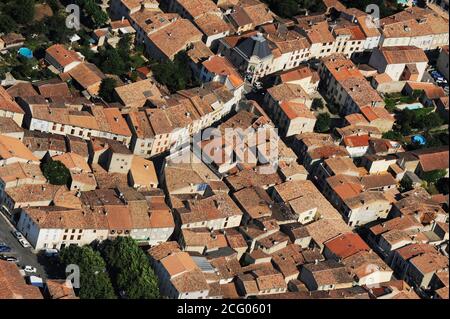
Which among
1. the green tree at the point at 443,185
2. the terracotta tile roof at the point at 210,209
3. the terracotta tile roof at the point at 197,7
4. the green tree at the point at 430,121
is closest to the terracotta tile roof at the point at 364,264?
the terracotta tile roof at the point at 210,209

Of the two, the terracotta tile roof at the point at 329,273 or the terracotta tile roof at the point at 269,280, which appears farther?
the terracotta tile roof at the point at 329,273

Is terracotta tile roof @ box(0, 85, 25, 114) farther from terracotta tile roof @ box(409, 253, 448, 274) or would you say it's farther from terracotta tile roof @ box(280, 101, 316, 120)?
terracotta tile roof @ box(409, 253, 448, 274)

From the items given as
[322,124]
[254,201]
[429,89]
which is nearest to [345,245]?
[254,201]

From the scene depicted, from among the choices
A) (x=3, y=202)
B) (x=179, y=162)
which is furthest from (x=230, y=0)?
(x=3, y=202)

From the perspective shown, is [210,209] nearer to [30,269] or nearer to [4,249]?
[30,269]

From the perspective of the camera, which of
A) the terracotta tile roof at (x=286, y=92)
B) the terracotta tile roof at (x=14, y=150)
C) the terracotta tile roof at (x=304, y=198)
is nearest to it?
the terracotta tile roof at (x=14, y=150)

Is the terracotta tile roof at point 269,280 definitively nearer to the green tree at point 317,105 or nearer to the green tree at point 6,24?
the green tree at point 317,105
